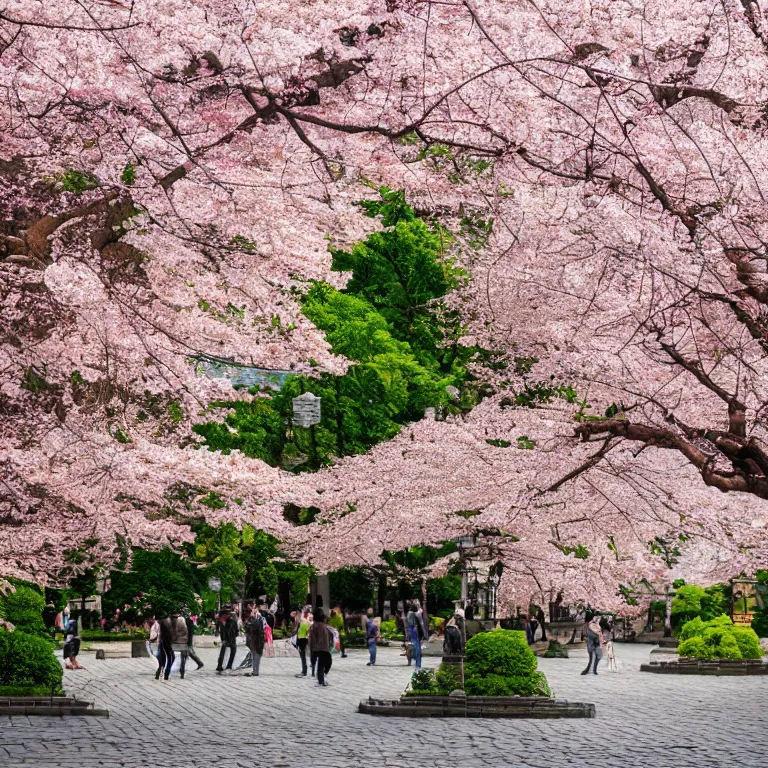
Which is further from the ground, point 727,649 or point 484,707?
point 727,649

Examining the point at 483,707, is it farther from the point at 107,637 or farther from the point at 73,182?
the point at 107,637

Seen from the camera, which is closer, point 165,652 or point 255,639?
point 165,652

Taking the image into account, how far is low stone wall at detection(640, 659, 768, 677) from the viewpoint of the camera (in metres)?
30.3

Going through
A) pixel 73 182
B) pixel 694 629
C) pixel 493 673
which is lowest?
pixel 493 673

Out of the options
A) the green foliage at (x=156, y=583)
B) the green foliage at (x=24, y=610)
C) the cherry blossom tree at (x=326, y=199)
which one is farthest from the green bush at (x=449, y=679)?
the green foliage at (x=156, y=583)

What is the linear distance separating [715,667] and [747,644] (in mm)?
1971

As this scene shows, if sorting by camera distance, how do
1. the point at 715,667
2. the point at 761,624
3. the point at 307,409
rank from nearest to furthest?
1. the point at 715,667
2. the point at 307,409
3. the point at 761,624

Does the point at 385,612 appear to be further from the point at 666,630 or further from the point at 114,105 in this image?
the point at 114,105

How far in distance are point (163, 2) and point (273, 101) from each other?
1388 mm

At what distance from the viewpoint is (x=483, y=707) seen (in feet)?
61.5

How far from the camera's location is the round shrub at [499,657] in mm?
19531

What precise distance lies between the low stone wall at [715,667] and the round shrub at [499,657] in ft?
40.1

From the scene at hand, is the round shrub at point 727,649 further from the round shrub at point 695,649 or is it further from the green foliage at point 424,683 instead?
the green foliage at point 424,683

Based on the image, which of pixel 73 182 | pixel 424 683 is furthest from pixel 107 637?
pixel 73 182
